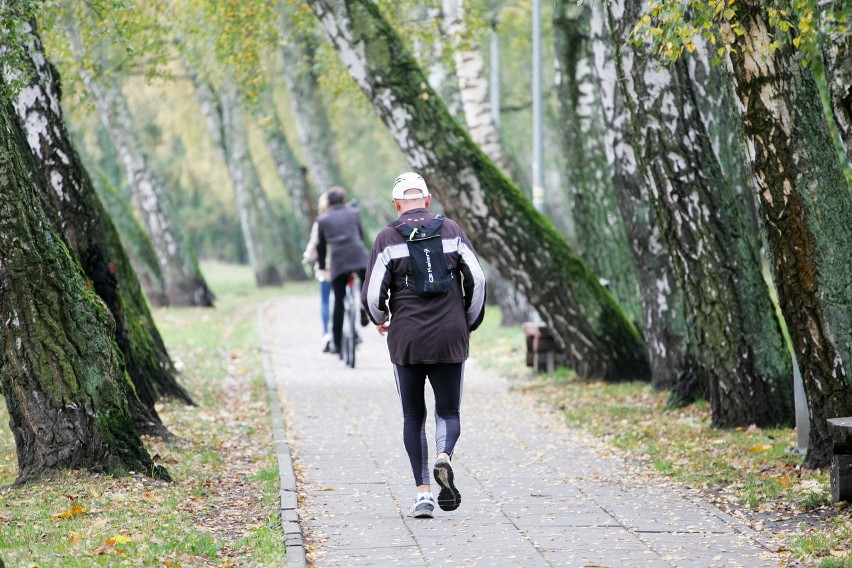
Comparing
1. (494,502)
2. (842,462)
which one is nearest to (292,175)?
(494,502)

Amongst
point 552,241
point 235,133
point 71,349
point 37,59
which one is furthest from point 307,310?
point 71,349

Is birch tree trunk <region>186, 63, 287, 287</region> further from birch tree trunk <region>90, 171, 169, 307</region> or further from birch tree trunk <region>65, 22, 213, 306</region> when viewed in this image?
birch tree trunk <region>90, 171, 169, 307</region>

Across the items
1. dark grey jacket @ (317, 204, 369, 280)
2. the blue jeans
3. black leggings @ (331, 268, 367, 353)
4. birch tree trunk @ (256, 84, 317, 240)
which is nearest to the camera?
dark grey jacket @ (317, 204, 369, 280)

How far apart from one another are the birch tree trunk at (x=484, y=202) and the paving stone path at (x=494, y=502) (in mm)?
1200

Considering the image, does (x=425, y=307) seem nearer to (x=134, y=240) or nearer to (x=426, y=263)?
(x=426, y=263)

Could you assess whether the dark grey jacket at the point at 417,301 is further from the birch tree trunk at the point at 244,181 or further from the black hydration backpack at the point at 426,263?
the birch tree trunk at the point at 244,181

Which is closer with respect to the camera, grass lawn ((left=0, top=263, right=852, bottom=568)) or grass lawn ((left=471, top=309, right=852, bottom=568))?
grass lawn ((left=0, top=263, right=852, bottom=568))

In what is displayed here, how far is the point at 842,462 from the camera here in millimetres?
7062

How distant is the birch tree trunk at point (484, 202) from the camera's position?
479 inches

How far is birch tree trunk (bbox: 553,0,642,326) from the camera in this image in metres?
14.3

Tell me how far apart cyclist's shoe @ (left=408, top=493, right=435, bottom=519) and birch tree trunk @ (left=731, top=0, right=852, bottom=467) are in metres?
2.41

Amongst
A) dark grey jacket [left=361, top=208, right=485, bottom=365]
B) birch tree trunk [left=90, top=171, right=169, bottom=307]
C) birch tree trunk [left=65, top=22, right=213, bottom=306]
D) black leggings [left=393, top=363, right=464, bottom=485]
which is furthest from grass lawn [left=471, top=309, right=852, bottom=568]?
birch tree trunk [left=65, top=22, right=213, bottom=306]

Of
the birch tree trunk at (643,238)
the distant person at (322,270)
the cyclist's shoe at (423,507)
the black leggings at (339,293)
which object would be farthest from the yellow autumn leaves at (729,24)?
the distant person at (322,270)

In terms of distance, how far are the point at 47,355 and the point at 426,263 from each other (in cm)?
235
